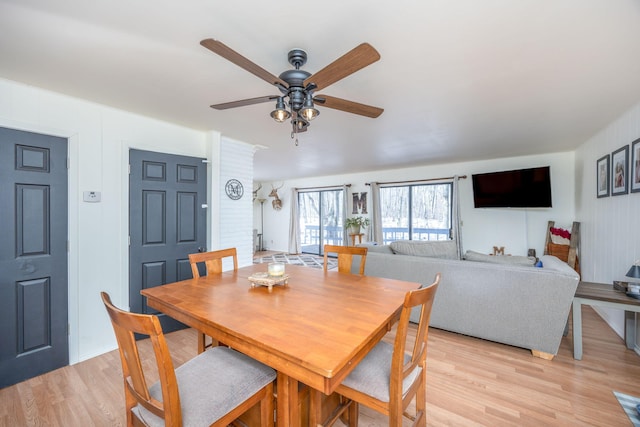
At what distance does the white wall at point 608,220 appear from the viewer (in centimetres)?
253

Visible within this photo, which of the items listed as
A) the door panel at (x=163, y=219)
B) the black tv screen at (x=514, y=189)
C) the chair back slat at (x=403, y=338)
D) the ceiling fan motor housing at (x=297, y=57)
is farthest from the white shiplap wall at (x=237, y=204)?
the black tv screen at (x=514, y=189)

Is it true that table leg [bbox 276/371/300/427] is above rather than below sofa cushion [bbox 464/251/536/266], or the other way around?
below

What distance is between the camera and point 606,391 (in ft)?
6.21

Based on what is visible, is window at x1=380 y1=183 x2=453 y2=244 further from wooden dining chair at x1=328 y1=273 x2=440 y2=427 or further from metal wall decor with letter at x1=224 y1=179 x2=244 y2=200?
wooden dining chair at x1=328 y1=273 x2=440 y2=427

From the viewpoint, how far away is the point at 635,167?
2.43 meters

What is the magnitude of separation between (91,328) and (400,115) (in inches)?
143

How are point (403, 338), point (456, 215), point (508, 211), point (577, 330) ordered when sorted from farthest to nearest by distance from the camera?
point (456, 215)
point (508, 211)
point (577, 330)
point (403, 338)

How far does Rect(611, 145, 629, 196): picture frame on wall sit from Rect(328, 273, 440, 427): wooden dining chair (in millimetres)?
2925

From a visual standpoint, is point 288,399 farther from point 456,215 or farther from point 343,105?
point 456,215

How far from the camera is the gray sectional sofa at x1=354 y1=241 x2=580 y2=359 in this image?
225cm

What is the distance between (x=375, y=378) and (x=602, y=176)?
4.00 metres

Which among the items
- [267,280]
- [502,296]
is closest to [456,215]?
[502,296]

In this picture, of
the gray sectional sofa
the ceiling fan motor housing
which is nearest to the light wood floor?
the gray sectional sofa

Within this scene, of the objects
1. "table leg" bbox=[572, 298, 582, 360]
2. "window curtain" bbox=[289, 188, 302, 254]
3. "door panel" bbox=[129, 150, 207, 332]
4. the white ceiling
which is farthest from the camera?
"window curtain" bbox=[289, 188, 302, 254]
